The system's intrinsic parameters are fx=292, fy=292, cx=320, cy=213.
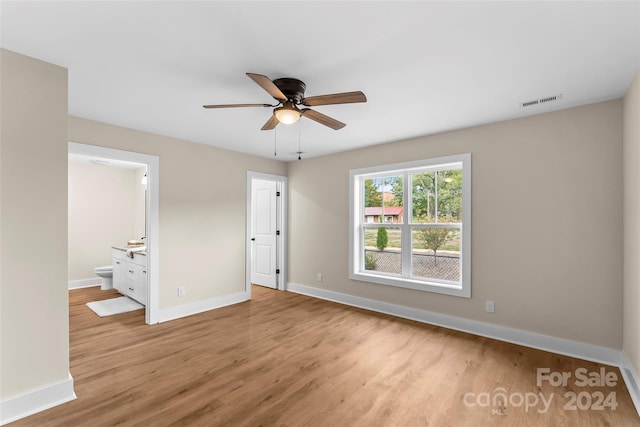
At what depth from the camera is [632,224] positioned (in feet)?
7.80

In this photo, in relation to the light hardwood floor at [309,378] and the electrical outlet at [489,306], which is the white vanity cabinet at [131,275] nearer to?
the light hardwood floor at [309,378]

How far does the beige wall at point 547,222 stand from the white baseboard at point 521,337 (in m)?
0.07

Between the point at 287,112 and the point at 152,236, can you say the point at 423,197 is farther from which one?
the point at 152,236

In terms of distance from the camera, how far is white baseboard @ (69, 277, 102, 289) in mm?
5559

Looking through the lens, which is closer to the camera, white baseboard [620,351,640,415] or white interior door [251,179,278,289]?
white baseboard [620,351,640,415]

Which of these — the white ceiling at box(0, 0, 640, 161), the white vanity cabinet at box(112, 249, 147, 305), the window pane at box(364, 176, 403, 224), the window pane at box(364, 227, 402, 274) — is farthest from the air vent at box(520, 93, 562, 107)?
the white vanity cabinet at box(112, 249, 147, 305)

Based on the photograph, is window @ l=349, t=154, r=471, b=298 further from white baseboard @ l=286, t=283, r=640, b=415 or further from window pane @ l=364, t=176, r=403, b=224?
white baseboard @ l=286, t=283, r=640, b=415

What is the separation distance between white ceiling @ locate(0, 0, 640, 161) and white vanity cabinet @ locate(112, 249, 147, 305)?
7.66 ft

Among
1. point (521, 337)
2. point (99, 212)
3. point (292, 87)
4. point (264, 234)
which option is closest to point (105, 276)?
point (99, 212)

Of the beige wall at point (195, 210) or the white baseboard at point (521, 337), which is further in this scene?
the beige wall at point (195, 210)

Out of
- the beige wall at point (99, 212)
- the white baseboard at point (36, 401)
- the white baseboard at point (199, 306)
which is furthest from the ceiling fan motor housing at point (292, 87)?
the beige wall at point (99, 212)

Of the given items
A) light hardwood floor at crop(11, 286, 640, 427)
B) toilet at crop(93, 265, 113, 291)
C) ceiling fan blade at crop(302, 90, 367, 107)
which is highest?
ceiling fan blade at crop(302, 90, 367, 107)

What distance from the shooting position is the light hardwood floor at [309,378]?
2000mm

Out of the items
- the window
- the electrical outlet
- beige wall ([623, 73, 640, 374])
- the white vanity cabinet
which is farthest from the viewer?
the white vanity cabinet
